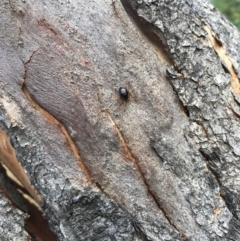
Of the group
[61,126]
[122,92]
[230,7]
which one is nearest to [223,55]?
[122,92]

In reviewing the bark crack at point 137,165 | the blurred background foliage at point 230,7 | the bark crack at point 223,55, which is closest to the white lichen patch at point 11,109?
the bark crack at point 137,165

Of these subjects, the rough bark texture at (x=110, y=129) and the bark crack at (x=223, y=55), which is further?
the bark crack at (x=223, y=55)

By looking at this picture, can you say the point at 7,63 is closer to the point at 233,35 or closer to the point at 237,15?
the point at 233,35

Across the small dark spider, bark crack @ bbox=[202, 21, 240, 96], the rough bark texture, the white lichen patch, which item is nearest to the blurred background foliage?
bark crack @ bbox=[202, 21, 240, 96]

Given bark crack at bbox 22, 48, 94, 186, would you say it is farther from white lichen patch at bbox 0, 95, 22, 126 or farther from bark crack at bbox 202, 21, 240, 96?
bark crack at bbox 202, 21, 240, 96

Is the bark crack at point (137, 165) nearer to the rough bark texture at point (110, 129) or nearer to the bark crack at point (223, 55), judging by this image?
the rough bark texture at point (110, 129)

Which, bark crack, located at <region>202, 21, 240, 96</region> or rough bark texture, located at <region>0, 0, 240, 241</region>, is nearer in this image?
rough bark texture, located at <region>0, 0, 240, 241</region>

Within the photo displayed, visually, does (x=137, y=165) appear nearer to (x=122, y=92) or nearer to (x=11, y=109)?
(x=122, y=92)

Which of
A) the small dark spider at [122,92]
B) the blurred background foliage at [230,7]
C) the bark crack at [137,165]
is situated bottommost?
the bark crack at [137,165]
